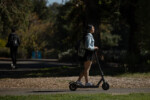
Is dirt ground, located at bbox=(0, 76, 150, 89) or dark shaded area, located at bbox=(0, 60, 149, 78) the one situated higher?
dirt ground, located at bbox=(0, 76, 150, 89)

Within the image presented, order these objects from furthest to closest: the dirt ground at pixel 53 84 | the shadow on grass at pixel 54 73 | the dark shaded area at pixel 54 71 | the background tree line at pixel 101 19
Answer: the dark shaded area at pixel 54 71 < the shadow on grass at pixel 54 73 < the background tree line at pixel 101 19 < the dirt ground at pixel 53 84

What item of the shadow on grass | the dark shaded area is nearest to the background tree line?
the dark shaded area

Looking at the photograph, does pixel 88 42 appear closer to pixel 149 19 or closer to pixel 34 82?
pixel 149 19

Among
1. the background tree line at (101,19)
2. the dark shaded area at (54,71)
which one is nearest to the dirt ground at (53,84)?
the background tree line at (101,19)

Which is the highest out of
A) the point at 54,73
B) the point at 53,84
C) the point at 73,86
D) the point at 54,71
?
the point at 73,86

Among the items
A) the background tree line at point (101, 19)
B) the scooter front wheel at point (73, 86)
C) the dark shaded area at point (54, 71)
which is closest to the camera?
the scooter front wheel at point (73, 86)

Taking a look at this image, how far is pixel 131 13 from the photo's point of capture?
2297 cm

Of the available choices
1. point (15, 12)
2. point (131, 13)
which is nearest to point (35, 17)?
point (131, 13)

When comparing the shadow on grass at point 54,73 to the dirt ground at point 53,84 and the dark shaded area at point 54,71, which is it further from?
the dirt ground at point 53,84

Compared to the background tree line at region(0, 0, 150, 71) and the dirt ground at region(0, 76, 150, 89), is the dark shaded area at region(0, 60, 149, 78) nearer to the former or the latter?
the background tree line at region(0, 0, 150, 71)

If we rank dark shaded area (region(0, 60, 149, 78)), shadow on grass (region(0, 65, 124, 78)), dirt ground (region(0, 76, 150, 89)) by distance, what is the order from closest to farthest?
dirt ground (region(0, 76, 150, 89)) → shadow on grass (region(0, 65, 124, 78)) → dark shaded area (region(0, 60, 149, 78))

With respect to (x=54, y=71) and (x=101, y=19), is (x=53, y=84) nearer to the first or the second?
(x=54, y=71)

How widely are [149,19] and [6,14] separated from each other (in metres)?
9.21

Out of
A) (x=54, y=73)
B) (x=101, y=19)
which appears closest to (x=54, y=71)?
(x=54, y=73)
